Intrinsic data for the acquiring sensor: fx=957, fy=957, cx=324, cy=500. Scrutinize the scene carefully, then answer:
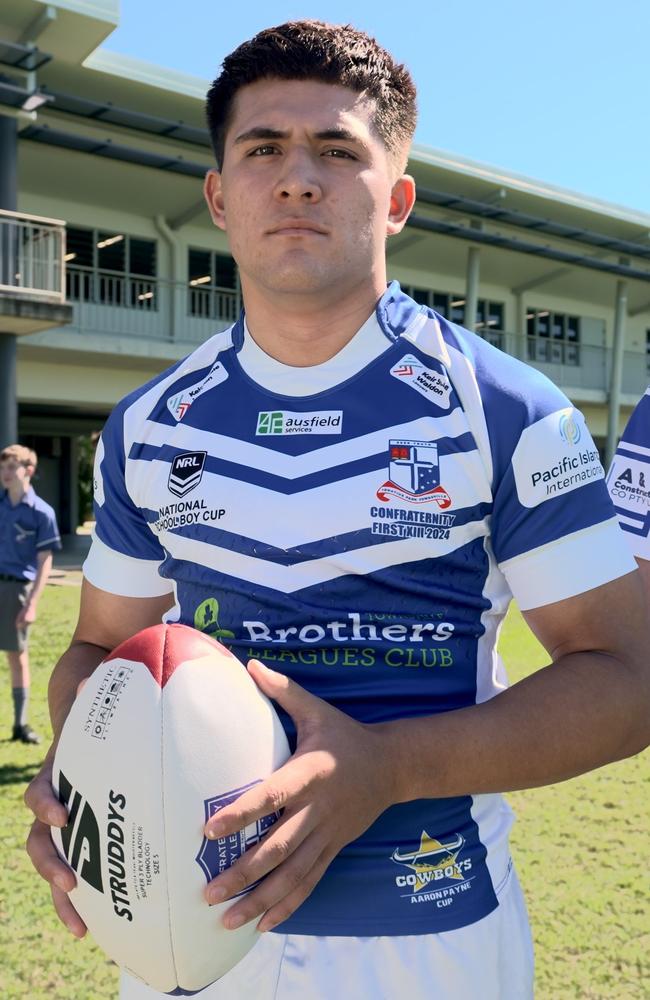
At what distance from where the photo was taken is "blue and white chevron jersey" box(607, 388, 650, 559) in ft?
8.70

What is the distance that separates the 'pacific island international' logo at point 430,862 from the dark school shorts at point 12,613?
19.7ft

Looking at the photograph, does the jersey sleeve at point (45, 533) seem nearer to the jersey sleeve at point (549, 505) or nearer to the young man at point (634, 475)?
the young man at point (634, 475)

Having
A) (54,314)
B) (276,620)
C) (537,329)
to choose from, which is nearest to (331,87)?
(276,620)

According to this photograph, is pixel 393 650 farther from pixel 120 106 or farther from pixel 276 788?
pixel 120 106

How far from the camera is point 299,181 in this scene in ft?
5.59

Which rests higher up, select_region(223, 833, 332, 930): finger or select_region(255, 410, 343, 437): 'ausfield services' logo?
select_region(255, 410, 343, 437): 'ausfield services' logo

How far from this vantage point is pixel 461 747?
1523mm

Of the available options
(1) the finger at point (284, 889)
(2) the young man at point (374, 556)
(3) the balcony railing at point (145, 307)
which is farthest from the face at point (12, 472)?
(3) the balcony railing at point (145, 307)

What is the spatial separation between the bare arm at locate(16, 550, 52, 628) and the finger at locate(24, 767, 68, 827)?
5750 mm

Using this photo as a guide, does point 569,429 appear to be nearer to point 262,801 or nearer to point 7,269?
point 262,801

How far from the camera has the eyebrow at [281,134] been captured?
1740mm

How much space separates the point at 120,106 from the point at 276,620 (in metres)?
18.7

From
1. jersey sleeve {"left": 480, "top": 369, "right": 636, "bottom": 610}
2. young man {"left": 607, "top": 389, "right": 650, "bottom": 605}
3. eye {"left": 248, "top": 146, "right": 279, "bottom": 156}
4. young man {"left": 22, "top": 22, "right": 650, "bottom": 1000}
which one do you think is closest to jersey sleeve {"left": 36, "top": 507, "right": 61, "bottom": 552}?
young man {"left": 607, "top": 389, "right": 650, "bottom": 605}

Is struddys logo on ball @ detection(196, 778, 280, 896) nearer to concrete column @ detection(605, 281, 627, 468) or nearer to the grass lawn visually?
the grass lawn
